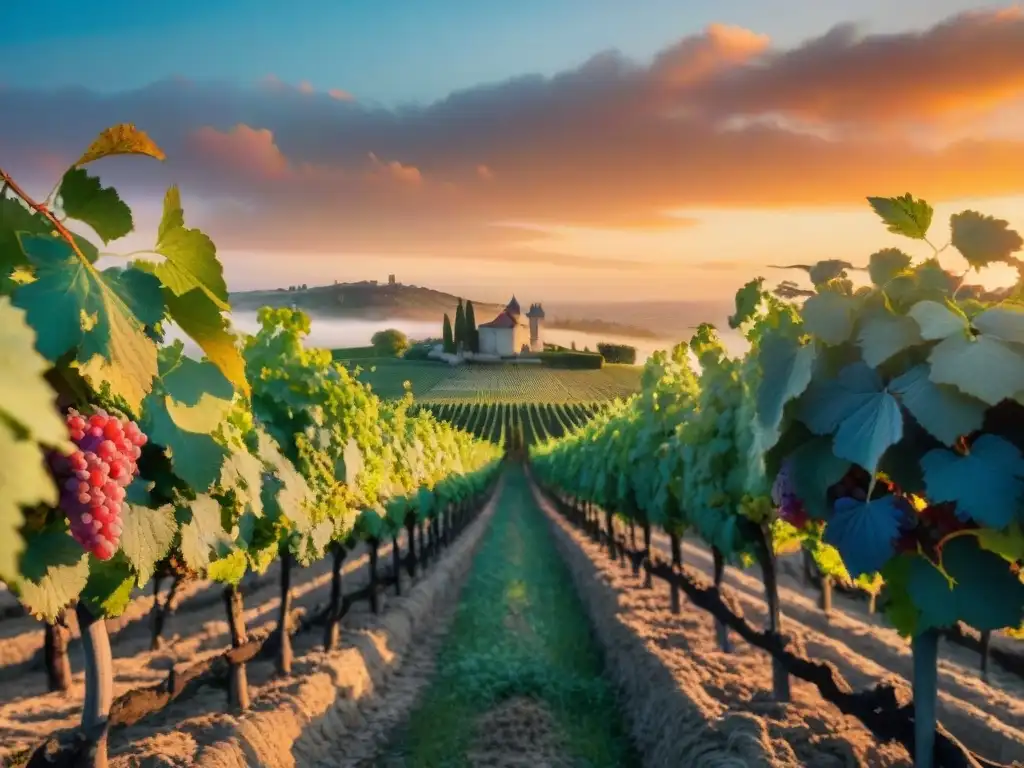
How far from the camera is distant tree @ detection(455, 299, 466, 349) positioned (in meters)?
142

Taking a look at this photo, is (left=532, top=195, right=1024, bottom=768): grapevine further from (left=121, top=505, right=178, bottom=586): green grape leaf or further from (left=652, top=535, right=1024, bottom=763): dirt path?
(left=652, top=535, right=1024, bottom=763): dirt path

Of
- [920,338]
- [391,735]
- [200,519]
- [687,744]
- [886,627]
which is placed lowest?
[886,627]

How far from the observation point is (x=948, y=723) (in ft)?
29.3

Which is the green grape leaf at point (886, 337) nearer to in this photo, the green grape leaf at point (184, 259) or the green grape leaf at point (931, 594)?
the green grape leaf at point (931, 594)

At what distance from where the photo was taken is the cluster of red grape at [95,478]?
2051 mm

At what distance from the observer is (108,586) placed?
15.2 ft

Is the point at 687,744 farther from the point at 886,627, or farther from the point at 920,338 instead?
the point at 886,627

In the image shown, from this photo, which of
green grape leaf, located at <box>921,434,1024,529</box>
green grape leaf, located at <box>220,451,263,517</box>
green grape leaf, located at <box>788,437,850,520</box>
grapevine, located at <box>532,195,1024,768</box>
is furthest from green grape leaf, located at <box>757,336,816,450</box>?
green grape leaf, located at <box>220,451,263,517</box>

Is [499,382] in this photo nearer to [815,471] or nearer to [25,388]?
[815,471]

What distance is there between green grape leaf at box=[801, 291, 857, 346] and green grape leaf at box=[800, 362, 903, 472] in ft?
0.50

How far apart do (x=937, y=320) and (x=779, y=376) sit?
2.18ft

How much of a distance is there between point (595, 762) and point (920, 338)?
610cm

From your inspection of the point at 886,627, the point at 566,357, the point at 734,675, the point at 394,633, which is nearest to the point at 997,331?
the point at 734,675

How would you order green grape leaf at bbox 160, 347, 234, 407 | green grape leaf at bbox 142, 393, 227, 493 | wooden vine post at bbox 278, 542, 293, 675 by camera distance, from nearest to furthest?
1. green grape leaf at bbox 160, 347, 234, 407
2. green grape leaf at bbox 142, 393, 227, 493
3. wooden vine post at bbox 278, 542, 293, 675
